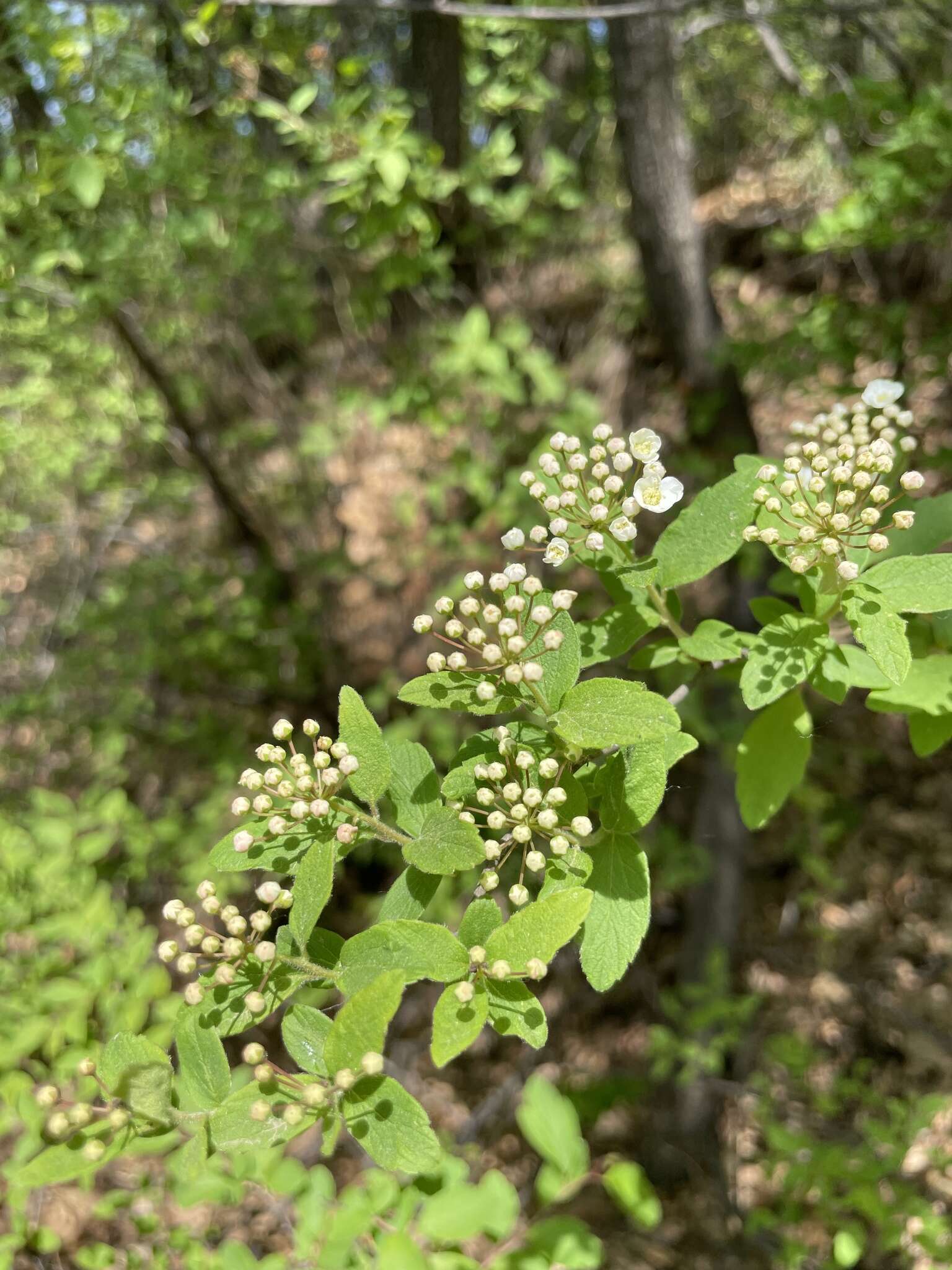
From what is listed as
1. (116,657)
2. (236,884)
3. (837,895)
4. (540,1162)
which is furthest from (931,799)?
(116,657)

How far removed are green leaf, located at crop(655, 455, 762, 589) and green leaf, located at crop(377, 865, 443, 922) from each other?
0.62 meters

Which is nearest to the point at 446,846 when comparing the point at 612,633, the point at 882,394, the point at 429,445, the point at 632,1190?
the point at 612,633

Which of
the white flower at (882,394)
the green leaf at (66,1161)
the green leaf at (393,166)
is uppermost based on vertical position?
the green leaf at (393,166)

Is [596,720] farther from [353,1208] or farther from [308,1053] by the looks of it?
[353,1208]

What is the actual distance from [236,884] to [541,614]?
2.99 metres

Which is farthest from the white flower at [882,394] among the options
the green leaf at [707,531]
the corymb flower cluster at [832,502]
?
the green leaf at [707,531]

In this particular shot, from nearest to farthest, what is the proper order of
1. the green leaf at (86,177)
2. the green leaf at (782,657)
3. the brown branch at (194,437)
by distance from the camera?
the green leaf at (782,657), the green leaf at (86,177), the brown branch at (194,437)

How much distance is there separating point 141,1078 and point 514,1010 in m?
0.52

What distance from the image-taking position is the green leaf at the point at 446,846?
1.05 m

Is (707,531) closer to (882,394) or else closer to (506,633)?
(506,633)

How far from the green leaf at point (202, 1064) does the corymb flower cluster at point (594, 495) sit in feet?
2.74

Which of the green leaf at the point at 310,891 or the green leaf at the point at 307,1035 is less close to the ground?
the green leaf at the point at 310,891

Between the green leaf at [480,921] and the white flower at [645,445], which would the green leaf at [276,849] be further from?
the white flower at [645,445]

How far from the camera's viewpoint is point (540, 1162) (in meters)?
3.80
